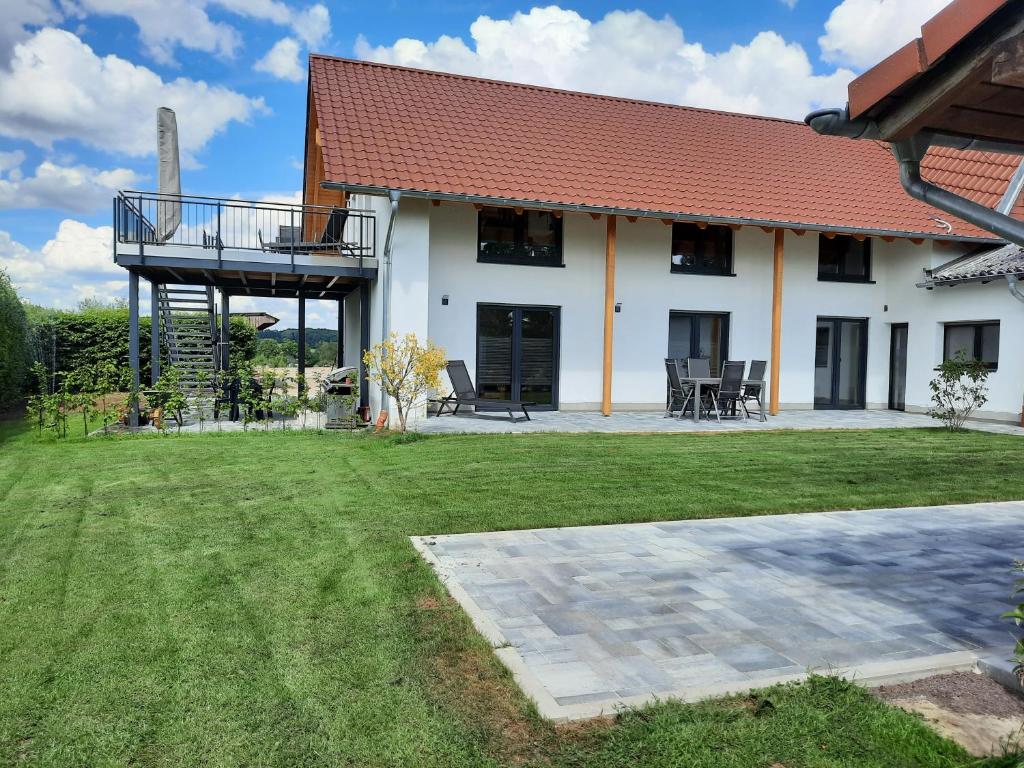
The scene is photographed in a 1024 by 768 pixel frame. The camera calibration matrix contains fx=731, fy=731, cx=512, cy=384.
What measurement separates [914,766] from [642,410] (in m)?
12.1

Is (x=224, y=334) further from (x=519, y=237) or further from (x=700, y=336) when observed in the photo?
(x=700, y=336)

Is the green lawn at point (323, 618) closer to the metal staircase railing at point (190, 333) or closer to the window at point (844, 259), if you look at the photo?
the metal staircase railing at point (190, 333)

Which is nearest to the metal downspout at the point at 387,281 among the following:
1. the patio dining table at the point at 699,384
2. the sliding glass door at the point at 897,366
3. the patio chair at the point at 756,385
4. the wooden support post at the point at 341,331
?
the patio dining table at the point at 699,384

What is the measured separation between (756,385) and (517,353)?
4.40m

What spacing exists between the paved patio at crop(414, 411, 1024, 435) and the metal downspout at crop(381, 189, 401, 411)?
1534mm

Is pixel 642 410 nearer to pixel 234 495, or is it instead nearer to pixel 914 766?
pixel 234 495

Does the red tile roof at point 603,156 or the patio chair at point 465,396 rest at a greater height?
the red tile roof at point 603,156

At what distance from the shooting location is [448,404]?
13.1 meters

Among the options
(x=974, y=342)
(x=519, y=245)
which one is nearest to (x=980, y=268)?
(x=974, y=342)

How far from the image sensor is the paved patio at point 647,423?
452 inches

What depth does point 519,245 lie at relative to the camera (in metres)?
13.7

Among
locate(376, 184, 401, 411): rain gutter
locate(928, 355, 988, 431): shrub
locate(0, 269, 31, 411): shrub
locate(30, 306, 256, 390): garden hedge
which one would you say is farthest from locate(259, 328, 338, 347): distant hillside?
locate(928, 355, 988, 431): shrub

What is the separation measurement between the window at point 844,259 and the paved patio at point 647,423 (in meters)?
3.09

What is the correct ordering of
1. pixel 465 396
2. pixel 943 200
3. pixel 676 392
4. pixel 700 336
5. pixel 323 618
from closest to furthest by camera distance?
pixel 943 200, pixel 323 618, pixel 465 396, pixel 676 392, pixel 700 336
